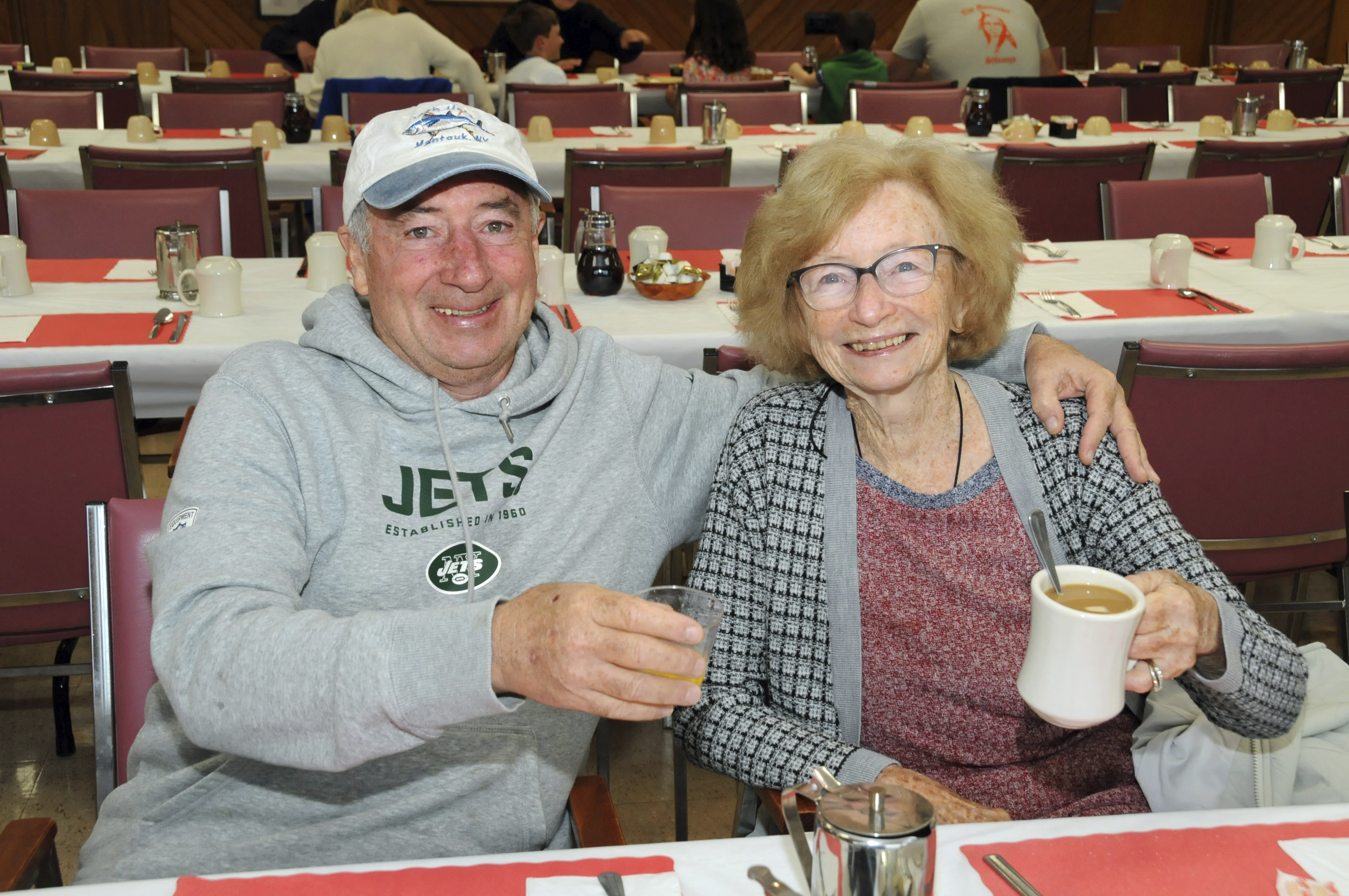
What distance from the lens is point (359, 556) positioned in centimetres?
155

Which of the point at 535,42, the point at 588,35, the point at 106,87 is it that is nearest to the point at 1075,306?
the point at 535,42

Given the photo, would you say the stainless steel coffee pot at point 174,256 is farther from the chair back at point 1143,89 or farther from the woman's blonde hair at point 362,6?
the chair back at point 1143,89

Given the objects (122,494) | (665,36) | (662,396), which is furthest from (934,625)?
(665,36)

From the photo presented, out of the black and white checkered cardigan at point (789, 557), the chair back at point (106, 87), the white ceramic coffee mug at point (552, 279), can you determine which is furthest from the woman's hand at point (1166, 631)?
the chair back at point (106, 87)

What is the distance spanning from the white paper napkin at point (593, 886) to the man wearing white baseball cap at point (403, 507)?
0.56 feet

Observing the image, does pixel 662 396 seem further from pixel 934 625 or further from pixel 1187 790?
pixel 1187 790

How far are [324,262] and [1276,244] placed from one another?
2.64 meters

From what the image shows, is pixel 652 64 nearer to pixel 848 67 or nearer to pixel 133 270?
pixel 848 67

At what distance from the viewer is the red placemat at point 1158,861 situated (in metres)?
1.16

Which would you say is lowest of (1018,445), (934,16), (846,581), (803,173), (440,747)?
(440,747)

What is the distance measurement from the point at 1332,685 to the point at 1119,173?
11.1ft

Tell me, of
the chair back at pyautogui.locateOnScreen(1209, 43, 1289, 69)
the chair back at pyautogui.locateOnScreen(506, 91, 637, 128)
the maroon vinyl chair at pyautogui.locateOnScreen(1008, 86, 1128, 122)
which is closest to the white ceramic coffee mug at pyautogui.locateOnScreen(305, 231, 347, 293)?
the chair back at pyautogui.locateOnScreen(506, 91, 637, 128)

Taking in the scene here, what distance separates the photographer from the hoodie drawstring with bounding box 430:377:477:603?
5.16 feet

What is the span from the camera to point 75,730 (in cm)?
280
